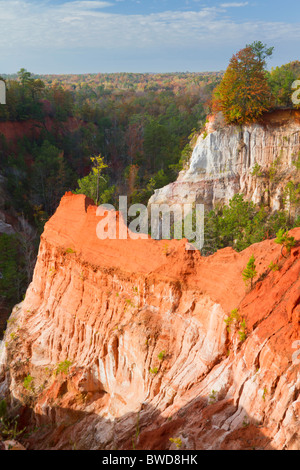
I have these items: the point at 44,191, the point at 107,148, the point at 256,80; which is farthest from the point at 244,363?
the point at 107,148

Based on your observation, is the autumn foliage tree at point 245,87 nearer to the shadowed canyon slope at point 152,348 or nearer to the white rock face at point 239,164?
the white rock face at point 239,164

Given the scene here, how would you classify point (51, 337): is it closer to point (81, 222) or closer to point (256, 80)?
point (81, 222)

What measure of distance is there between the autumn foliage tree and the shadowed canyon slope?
14.2m

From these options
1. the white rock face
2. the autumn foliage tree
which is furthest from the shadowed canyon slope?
the autumn foliage tree

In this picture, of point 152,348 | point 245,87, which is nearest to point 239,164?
point 245,87

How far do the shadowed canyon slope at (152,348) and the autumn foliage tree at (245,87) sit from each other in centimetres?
1417

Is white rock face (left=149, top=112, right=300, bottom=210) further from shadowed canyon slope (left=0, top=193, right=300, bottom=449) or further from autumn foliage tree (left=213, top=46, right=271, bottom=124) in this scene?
shadowed canyon slope (left=0, top=193, right=300, bottom=449)

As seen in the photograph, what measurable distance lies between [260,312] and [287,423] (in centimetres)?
206

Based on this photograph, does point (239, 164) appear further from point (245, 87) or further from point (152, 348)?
point (152, 348)

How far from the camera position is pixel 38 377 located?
1087 cm

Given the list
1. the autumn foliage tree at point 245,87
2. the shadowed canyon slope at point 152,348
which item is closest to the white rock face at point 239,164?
the autumn foliage tree at point 245,87

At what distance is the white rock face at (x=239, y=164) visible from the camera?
74.2ft

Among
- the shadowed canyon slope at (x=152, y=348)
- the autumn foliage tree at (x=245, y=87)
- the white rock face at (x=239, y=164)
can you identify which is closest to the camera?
the shadowed canyon slope at (x=152, y=348)

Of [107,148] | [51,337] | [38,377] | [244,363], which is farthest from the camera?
[107,148]
